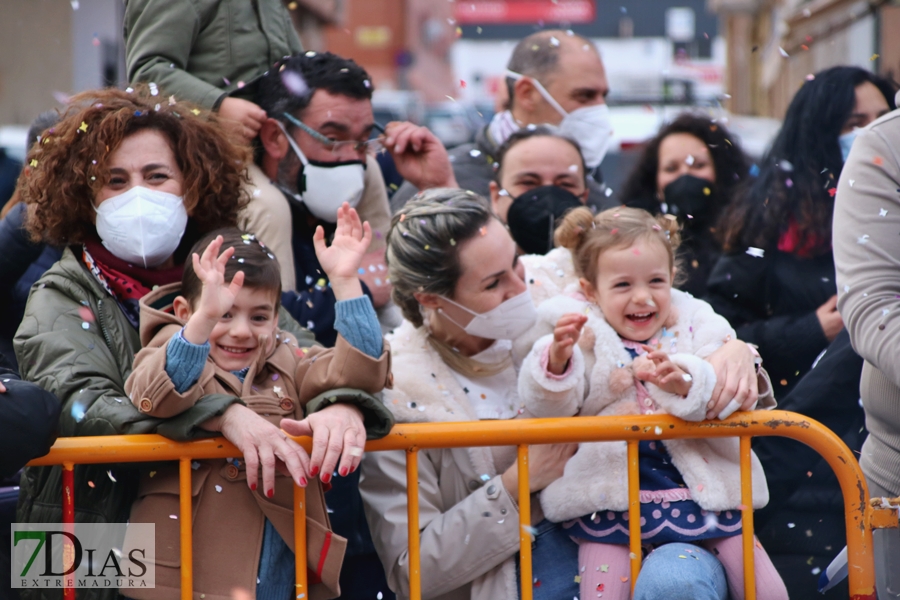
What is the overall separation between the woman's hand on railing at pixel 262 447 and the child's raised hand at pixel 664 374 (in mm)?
945

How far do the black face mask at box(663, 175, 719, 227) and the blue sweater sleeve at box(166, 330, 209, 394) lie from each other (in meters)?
3.13

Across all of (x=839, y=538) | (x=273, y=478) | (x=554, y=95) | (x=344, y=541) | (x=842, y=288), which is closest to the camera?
(x=273, y=478)

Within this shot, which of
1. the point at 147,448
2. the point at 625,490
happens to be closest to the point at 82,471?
the point at 147,448

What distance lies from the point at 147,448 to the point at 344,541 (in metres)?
0.58

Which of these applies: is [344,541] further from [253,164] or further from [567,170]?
[567,170]

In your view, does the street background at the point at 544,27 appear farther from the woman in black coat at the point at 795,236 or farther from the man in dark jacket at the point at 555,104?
the woman in black coat at the point at 795,236

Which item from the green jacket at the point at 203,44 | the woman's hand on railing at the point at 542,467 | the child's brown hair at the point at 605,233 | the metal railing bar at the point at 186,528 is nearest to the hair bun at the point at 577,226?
the child's brown hair at the point at 605,233

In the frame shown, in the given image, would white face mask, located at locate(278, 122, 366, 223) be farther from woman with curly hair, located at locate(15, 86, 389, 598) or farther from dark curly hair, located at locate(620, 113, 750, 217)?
dark curly hair, located at locate(620, 113, 750, 217)

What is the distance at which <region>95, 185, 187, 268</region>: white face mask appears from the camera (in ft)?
9.84

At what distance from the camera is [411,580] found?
9.45 feet

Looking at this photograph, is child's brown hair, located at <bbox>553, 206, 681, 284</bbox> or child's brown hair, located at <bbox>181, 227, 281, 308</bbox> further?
child's brown hair, located at <bbox>553, 206, 681, 284</bbox>

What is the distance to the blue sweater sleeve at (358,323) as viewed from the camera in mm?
2816

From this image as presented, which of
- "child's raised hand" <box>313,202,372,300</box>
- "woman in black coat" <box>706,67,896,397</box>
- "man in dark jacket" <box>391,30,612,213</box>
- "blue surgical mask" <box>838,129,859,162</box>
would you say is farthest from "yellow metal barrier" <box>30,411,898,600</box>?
"man in dark jacket" <box>391,30,612,213</box>

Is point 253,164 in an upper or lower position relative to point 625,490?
upper
